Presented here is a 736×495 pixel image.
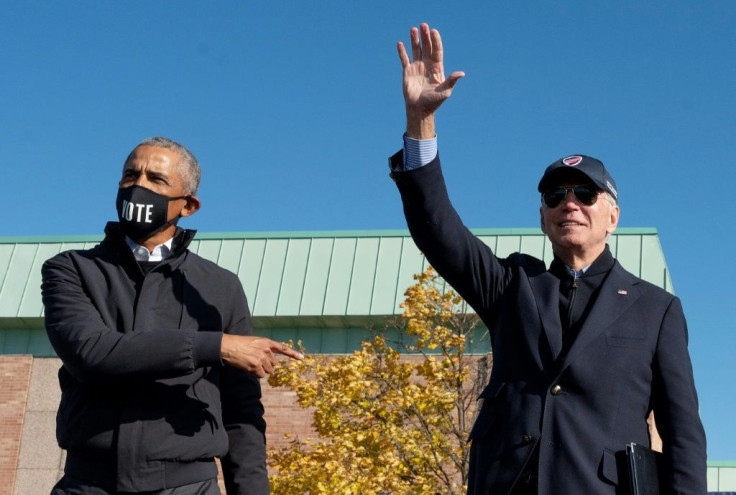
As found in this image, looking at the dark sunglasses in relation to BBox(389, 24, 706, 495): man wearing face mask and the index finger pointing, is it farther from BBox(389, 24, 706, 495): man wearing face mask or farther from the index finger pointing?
the index finger pointing

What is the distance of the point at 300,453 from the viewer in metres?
15.7

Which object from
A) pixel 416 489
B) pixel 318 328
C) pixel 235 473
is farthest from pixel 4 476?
pixel 235 473

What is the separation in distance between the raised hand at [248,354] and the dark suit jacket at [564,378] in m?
0.70

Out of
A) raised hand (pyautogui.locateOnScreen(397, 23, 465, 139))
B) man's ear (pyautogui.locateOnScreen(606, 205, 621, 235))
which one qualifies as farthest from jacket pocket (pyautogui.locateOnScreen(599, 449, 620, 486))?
raised hand (pyautogui.locateOnScreen(397, 23, 465, 139))

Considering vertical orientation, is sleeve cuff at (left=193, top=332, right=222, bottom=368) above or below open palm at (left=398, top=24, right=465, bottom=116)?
below

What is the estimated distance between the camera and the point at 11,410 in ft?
84.5

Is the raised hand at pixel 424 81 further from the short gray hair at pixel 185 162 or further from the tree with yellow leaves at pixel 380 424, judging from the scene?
the tree with yellow leaves at pixel 380 424

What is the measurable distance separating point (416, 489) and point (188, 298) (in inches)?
441

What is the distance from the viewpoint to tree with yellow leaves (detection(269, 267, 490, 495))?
14.7 meters

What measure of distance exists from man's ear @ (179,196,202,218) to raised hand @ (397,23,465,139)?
1.04m

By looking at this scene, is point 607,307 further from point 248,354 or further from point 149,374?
point 149,374

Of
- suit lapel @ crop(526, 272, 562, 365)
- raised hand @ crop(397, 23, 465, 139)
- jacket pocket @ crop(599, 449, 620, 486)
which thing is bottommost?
jacket pocket @ crop(599, 449, 620, 486)

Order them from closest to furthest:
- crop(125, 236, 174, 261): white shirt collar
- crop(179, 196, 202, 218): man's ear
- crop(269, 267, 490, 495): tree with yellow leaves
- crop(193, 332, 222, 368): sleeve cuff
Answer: crop(193, 332, 222, 368): sleeve cuff < crop(125, 236, 174, 261): white shirt collar < crop(179, 196, 202, 218): man's ear < crop(269, 267, 490, 495): tree with yellow leaves

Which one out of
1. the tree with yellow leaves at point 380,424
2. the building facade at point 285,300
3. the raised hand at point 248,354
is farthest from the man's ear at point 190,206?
the building facade at point 285,300
